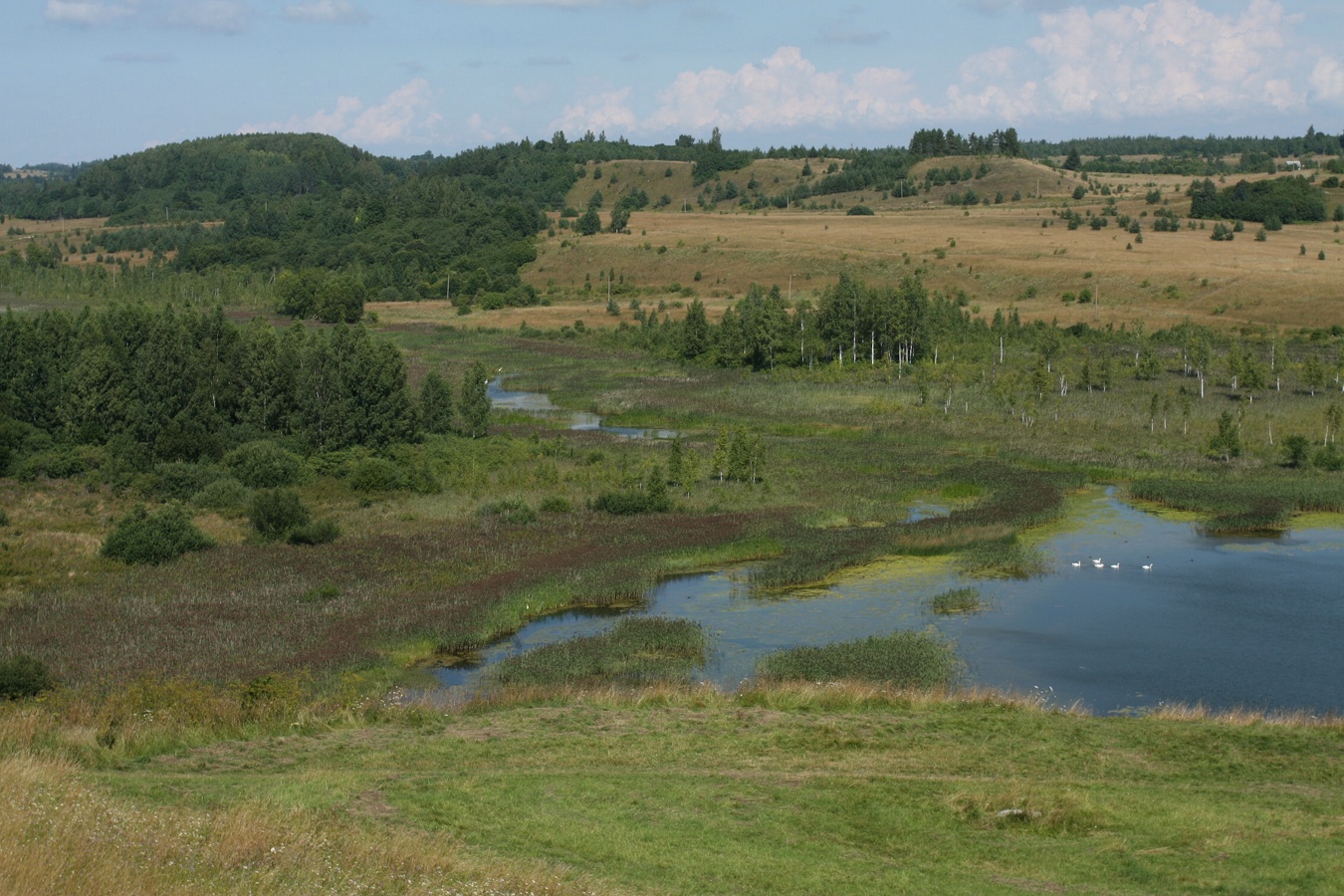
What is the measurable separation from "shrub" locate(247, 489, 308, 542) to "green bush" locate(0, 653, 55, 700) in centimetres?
1448

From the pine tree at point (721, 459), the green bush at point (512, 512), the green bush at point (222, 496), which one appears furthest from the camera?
the pine tree at point (721, 459)

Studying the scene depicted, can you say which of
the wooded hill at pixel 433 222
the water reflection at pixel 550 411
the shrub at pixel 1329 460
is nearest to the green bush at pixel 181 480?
the water reflection at pixel 550 411

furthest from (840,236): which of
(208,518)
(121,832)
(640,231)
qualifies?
(121,832)

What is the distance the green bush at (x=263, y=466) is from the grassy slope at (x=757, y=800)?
1023 inches

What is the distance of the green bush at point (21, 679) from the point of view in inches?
910

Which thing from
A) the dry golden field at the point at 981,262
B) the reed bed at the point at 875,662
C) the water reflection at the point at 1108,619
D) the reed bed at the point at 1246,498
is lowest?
the water reflection at the point at 1108,619

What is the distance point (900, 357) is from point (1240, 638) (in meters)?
48.6

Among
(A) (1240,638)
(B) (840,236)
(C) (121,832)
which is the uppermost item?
(B) (840,236)

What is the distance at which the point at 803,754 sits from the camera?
20.1 m

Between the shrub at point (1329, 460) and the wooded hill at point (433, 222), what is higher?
the wooded hill at point (433, 222)

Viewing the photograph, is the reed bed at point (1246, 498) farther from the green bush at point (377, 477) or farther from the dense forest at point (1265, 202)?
the dense forest at point (1265, 202)

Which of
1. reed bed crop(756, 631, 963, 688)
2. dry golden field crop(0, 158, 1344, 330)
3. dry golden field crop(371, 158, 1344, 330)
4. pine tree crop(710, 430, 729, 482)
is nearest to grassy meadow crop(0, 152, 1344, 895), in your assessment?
reed bed crop(756, 631, 963, 688)

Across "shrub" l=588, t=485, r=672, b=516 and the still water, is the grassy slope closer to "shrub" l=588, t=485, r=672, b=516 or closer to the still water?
the still water

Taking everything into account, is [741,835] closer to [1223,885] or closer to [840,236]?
[1223,885]
